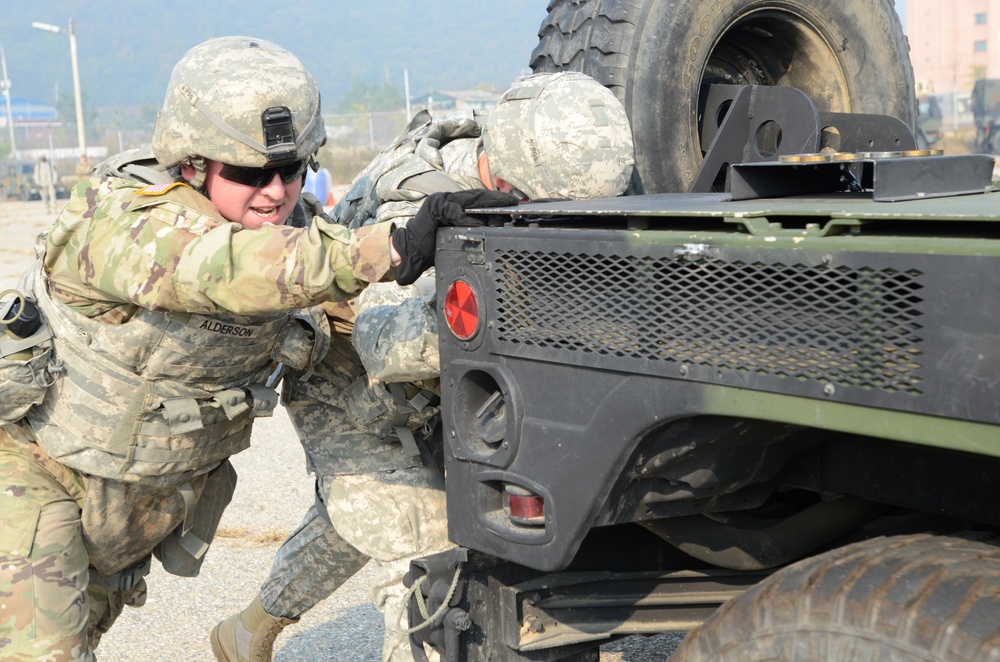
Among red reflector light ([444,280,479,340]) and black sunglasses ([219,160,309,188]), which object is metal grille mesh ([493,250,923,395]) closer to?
red reflector light ([444,280,479,340])

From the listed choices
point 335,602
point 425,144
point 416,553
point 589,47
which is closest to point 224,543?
point 335,602

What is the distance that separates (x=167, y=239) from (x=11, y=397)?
63 centimetres

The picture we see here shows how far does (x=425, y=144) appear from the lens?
3336 millimetres

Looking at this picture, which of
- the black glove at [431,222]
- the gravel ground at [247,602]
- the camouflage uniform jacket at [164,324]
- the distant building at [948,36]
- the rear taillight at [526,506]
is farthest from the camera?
the distant building at [948,36]

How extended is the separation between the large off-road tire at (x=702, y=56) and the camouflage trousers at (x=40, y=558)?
1757mm

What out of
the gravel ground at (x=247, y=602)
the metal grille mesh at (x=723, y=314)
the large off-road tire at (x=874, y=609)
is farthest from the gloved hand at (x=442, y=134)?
the large off-road tire at (x=874, y=609)

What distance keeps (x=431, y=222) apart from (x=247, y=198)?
79 cm

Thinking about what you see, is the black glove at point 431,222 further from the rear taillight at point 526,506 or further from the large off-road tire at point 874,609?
the large off-road tire at point 874,609

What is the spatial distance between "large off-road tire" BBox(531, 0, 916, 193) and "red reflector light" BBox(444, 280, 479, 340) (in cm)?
137

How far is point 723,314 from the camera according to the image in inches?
67.4

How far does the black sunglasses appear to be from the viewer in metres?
2.81

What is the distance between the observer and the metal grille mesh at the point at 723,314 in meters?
1.54

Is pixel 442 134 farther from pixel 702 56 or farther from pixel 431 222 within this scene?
pixel 431 222

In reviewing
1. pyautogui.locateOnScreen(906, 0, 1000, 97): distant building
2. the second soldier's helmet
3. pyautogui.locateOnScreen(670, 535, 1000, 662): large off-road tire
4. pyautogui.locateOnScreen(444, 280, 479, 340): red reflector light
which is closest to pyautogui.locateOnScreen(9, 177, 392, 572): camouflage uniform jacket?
the second soldier's helmet
